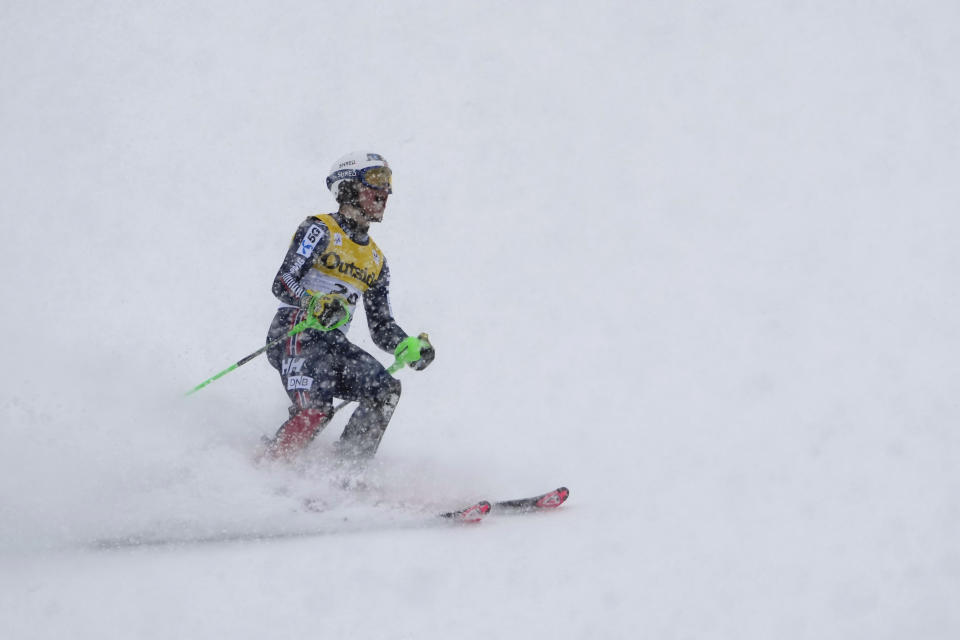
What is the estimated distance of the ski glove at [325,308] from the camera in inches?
197

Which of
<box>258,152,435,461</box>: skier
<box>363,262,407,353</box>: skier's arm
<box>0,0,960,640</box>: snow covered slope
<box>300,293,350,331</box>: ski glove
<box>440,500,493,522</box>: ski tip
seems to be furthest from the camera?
<box>363,262,407,353</box>: skier's arm

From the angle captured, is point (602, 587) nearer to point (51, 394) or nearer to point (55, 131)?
point (51, 394)

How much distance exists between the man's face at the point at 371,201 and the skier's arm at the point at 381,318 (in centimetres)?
48

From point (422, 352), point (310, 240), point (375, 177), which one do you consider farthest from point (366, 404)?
point (375, 177)

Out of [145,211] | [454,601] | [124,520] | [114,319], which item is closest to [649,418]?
[454,601]

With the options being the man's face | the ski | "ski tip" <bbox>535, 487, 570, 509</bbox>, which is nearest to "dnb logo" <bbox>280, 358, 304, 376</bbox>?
the man's face

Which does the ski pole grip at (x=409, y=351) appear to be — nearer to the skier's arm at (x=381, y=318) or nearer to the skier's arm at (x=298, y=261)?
the skier's arm at (x=381, y=318)

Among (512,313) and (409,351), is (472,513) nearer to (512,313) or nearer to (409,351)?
(409,351)

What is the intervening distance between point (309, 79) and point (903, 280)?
42.4 ft

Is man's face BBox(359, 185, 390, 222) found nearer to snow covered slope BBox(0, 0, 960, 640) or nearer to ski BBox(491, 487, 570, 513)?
snow covered slope BBox(0, 0, 960, 640)

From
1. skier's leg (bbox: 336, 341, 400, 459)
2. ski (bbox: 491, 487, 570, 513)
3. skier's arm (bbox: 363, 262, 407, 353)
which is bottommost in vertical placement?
ski (bbox: 491, 487, 570, 513)

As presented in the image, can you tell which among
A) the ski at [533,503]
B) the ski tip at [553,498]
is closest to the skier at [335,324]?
the ski at [533,503]

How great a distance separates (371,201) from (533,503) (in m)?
2.28

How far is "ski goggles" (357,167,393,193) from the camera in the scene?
5277 mm
